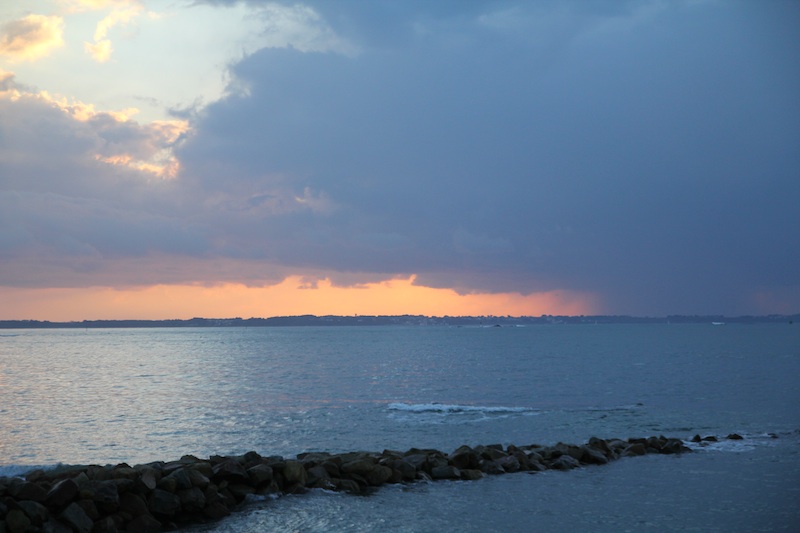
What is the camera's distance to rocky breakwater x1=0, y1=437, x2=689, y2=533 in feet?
47.6

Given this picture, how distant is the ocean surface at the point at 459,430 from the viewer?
15.9m

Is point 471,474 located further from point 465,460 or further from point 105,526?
point 105,526

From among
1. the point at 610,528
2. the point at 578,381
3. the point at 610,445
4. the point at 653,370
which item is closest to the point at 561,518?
the point at 610,528

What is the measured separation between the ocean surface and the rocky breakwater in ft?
2.15

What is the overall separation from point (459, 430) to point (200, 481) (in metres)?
18.0

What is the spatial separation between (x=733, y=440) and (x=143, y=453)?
78.1ft

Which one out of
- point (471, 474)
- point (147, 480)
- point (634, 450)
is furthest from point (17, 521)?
point (634, 450)

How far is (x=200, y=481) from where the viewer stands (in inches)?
646

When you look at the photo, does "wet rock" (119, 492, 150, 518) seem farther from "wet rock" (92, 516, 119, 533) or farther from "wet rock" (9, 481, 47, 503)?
"wet rock" (9, 481, 47, 503)

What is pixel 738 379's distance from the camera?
63.7 meters

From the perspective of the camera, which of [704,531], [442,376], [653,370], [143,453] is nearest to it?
[704,531]

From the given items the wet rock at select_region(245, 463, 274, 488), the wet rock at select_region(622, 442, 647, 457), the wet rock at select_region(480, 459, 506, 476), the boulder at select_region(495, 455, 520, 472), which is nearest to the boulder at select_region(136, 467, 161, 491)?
the wet rock at select_region(245, 463, 274, 488)

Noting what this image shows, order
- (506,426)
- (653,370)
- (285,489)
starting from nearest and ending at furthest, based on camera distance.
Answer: (285,489) → (506,426) → (653,370)

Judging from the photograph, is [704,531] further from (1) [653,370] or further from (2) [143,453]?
(1) [653,370]
